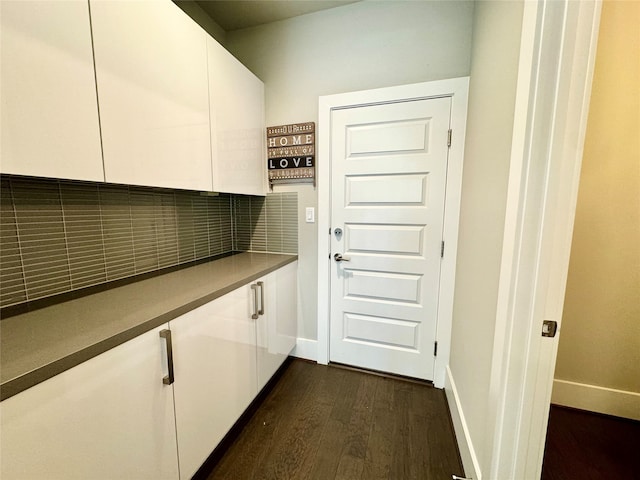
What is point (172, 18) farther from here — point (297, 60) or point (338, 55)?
point (338, 55)

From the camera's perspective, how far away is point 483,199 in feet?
3.73

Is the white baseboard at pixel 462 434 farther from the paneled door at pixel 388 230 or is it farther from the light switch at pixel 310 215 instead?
the light switch at pixel 310 215

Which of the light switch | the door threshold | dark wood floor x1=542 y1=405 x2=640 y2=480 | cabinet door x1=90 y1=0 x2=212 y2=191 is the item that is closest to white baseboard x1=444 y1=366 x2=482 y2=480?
the door threshold

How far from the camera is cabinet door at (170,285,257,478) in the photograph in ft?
3.14

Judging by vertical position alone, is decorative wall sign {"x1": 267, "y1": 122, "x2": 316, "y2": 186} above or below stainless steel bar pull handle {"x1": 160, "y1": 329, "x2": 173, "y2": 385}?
above

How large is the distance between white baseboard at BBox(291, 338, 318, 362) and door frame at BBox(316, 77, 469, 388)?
39 mm

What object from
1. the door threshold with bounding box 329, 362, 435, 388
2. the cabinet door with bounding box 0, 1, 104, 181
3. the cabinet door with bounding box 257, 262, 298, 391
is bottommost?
the door threshold with bounding box 329, 362, 435, 388

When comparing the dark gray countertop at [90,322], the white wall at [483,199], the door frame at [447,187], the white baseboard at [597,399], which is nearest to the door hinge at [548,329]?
the white wall at [483,199]

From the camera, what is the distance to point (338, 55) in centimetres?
173

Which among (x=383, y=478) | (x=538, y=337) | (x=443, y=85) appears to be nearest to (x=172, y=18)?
(x=443, y=85)

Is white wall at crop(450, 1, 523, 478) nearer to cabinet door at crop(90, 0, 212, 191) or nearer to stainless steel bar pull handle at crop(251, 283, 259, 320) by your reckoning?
stainless steel bar pull handle at crop(251, 283, 259, 320)

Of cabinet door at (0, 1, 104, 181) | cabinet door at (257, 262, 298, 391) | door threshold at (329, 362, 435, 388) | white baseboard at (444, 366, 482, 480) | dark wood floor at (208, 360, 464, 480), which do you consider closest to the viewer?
cabinet door at (0, 1, 104, 181)

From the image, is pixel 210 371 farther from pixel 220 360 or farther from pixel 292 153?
pixel 292 153

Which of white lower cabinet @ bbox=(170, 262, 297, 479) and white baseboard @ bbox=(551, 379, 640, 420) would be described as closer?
white lower cabinet @ bbox=(170, 262, 297, 479)
